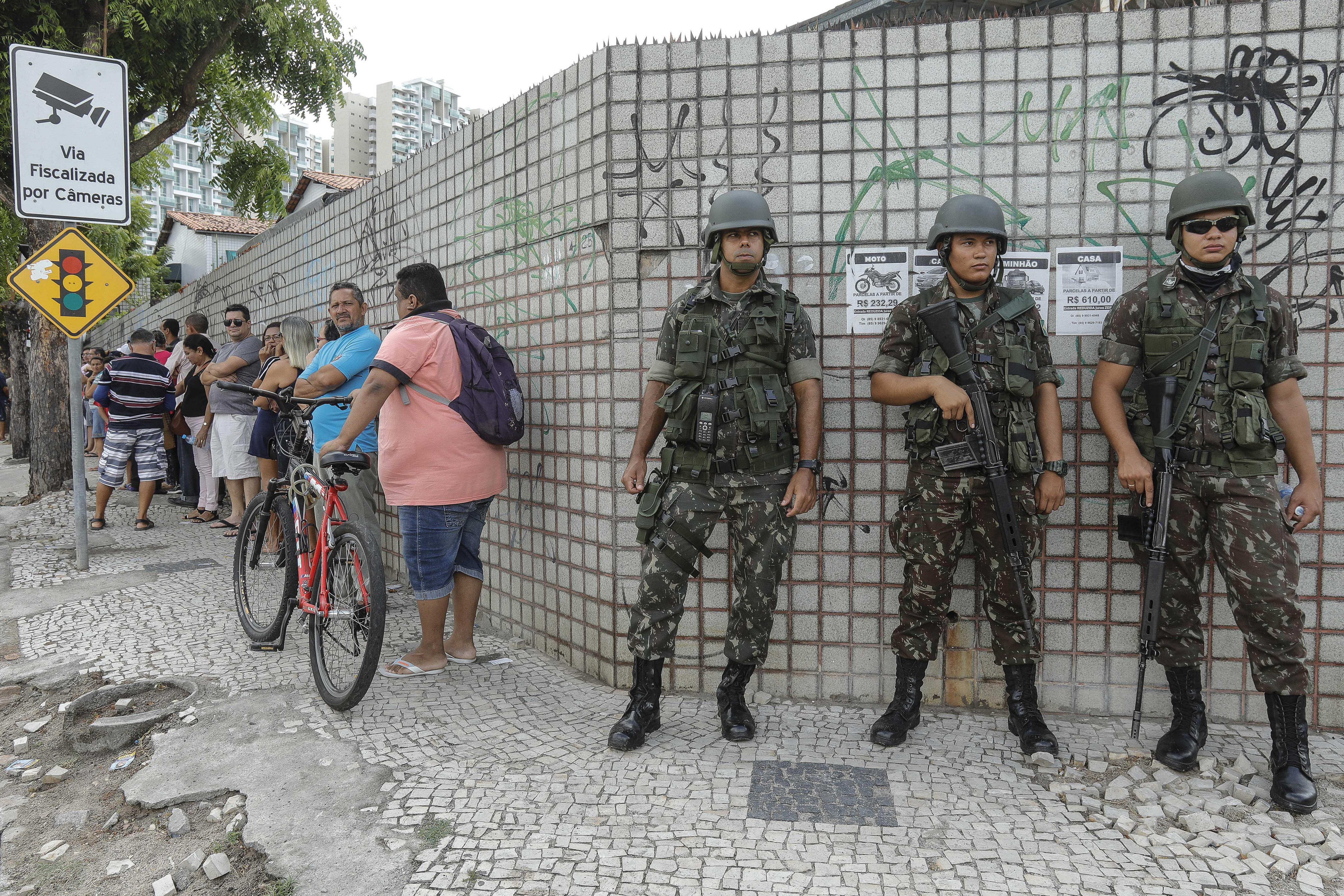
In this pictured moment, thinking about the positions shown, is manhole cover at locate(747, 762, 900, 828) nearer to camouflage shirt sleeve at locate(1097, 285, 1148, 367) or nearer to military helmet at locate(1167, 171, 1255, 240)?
camouflage shirt sleeve at locate(1097, 285, 1148, 367)

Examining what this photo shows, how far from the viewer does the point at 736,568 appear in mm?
3355

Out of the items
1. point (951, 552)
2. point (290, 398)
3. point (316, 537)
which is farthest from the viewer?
point (290, 398)

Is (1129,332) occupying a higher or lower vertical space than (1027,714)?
higher

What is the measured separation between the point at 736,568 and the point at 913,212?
1.64 m

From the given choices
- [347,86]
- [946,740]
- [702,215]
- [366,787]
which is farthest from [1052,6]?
[347,86]

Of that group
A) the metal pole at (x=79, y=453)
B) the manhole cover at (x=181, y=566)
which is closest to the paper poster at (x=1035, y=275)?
the manhole cover at (x=181, y=566)

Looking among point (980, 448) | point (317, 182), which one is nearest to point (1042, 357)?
point (980, 448)

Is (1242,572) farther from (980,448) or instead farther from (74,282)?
(74,282)

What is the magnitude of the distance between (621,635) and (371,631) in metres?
1.08

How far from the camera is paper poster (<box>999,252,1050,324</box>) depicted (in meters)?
3.51

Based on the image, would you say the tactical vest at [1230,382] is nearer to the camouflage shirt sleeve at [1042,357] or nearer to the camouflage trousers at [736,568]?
the camouflage shirt sleeve at [1042,357]

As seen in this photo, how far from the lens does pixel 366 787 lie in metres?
2.95

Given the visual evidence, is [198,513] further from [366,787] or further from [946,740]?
[946,740]

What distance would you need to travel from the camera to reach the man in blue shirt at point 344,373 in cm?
465
